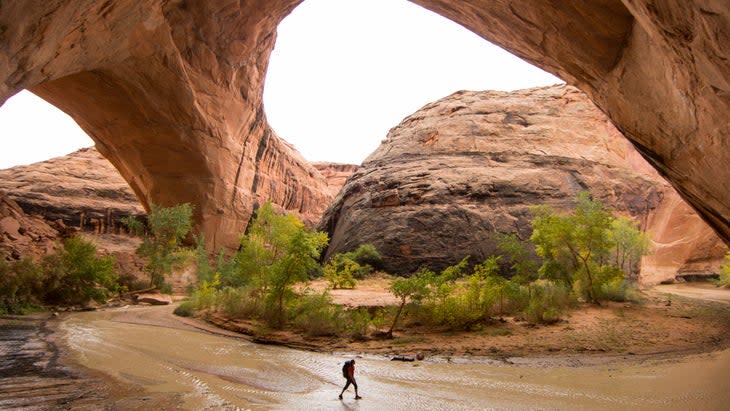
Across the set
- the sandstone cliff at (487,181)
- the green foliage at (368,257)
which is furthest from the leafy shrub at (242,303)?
the sandstone cliff at (487,181)

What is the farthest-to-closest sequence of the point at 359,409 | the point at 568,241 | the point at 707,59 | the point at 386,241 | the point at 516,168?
the point at 516,168 → the point at 386,241 → the point at 568,241 → the point at 359,409 → the point at 707,59

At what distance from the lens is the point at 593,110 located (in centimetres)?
2541

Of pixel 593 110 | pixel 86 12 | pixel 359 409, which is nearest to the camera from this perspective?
pixel 359 409

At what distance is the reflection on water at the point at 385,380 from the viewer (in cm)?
603

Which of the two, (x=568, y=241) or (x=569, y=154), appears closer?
(x=568, y=241)

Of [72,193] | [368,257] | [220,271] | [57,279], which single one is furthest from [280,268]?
[72,193]

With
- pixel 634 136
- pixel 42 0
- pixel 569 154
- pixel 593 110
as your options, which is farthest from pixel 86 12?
pixel 593 110

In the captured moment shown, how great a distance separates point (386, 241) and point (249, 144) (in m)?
8.19

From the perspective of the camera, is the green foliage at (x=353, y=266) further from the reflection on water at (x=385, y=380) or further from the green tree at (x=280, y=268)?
the reflection on water at (x=385, y=380)

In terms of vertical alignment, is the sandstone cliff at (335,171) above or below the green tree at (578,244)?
above

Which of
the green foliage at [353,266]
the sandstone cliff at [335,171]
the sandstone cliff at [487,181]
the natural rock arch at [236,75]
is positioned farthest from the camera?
the sandstone cliff at [335,171]

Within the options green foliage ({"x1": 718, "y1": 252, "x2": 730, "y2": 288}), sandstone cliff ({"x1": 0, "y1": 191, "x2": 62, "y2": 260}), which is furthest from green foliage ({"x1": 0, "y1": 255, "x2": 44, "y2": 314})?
green foliage ({"x1": 718, "y1": 252, "x2": 730, "y2": 288})

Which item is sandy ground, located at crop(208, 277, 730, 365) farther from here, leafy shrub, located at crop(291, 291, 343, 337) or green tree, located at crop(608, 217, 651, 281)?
green tree, located at crop(608, 217, 651, 281)

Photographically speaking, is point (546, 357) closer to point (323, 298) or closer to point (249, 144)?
point (323, 298)
